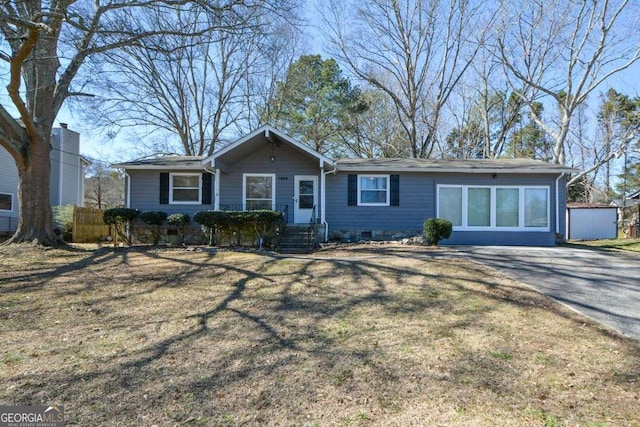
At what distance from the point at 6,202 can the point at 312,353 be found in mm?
21473

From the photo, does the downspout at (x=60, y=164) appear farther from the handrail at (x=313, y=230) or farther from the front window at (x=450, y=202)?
the front window at (x=450, y=202)

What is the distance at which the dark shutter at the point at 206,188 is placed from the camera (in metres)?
13.6

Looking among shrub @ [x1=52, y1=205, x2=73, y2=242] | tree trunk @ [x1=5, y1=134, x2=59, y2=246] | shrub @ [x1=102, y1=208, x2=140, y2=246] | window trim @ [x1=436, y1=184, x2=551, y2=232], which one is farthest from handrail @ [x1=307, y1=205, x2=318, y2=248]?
shrub @ [x1=52, y1=205, x2=73, y2=242]

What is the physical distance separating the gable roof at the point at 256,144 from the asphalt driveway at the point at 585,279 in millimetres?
5326

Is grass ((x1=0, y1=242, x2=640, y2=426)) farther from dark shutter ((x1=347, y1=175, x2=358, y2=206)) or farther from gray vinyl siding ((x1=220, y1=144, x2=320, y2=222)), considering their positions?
gray vinyl siding ((x1=220, y1=144, x2=320, y2=222))

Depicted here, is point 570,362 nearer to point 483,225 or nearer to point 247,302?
point 247,302

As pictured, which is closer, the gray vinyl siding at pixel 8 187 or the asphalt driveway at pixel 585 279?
the asphalt driveway at pixel 585 279

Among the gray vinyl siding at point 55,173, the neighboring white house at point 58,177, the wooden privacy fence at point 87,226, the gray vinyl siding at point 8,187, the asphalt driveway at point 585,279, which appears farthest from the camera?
the gray vinyl siding at point 55,173

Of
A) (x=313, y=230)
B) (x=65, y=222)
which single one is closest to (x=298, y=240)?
(x=313, y=230)

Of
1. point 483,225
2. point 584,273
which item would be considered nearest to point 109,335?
point 584,273

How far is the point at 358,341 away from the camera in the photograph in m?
4.25

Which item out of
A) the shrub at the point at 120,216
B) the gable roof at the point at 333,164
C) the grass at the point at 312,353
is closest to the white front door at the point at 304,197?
the gable roof at the point at 333,164

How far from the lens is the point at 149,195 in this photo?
44.8 ft

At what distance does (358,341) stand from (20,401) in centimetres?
306
